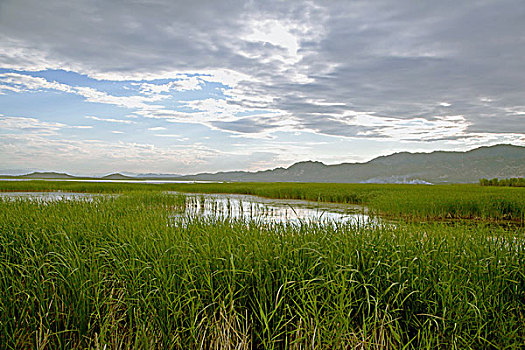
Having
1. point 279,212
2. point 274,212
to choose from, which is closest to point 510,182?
point 279,212

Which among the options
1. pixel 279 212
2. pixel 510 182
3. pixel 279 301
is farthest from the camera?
pixel 510 182

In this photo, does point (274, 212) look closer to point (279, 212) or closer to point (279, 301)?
point (279, 212)

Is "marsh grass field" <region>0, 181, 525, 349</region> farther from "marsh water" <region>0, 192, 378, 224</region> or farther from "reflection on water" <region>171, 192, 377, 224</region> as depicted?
"reflection on water" <region>171, 192, 377, 224</region>

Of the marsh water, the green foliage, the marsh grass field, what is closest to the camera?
the marsh grass field

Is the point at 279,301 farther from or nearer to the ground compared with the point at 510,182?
nearer to the ground

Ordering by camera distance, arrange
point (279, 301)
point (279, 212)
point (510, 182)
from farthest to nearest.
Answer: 1. point (510, 182)
2. point (279, 212)
3. point (279, 301)

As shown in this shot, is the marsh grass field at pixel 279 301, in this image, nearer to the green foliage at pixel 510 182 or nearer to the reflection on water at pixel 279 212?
the reflection on water at pixel 279 212

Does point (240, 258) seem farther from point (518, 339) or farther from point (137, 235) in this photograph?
point (518, 339)

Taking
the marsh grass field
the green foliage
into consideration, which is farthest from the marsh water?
the green foliage

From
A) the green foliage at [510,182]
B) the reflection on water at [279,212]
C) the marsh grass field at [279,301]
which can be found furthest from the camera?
the green foliage at [510,182]

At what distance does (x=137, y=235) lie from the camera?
240 inches

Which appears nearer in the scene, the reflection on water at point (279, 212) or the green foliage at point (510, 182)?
the reflection on water at point (279, 212)

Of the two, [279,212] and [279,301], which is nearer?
[279,301]

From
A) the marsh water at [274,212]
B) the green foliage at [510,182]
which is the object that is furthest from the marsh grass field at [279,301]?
the green foliage at [510,182]
